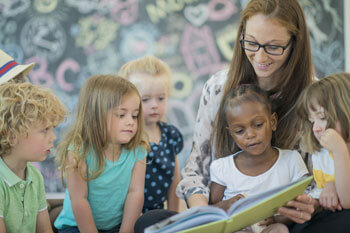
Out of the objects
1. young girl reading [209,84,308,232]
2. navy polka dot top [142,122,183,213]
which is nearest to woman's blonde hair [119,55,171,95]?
navy polka dot top [142,122,183,213]

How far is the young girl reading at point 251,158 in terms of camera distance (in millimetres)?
1661

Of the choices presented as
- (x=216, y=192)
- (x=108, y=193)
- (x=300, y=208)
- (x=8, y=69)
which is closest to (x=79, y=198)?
(x=108, y=193)

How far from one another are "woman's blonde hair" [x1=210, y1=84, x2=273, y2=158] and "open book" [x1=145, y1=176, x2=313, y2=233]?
533mm

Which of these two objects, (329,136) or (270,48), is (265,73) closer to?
(270,48)

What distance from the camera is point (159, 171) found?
2311mm

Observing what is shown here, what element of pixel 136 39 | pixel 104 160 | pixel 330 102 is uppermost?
pixel 136 39

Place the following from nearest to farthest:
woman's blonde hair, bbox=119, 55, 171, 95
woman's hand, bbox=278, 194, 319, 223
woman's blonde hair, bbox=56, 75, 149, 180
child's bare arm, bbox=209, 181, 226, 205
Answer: woman's hand, bbox=278, 194, 319, 223 < child's bare arm, bbox=209, 181, 226, 205 < woman's blonde hair, bbox=56, 75, 149, 180 < woman's blonde hair, bbox=119, 55, 171, 95

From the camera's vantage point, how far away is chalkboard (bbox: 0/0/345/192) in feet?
12.2

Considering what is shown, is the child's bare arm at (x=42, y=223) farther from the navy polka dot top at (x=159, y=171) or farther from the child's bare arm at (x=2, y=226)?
the navy polka dot top at (x=159, y=171)

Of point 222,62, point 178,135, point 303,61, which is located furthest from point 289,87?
point 222,62

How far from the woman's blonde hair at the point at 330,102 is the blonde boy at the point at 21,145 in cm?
102

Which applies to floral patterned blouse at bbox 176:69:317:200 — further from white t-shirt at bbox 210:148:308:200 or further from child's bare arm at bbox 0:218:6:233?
child's bare arm at bbox 0:218:6:233

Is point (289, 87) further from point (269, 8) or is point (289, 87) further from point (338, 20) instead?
point (338, 20)

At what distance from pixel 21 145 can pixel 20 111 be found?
0.44 feet
